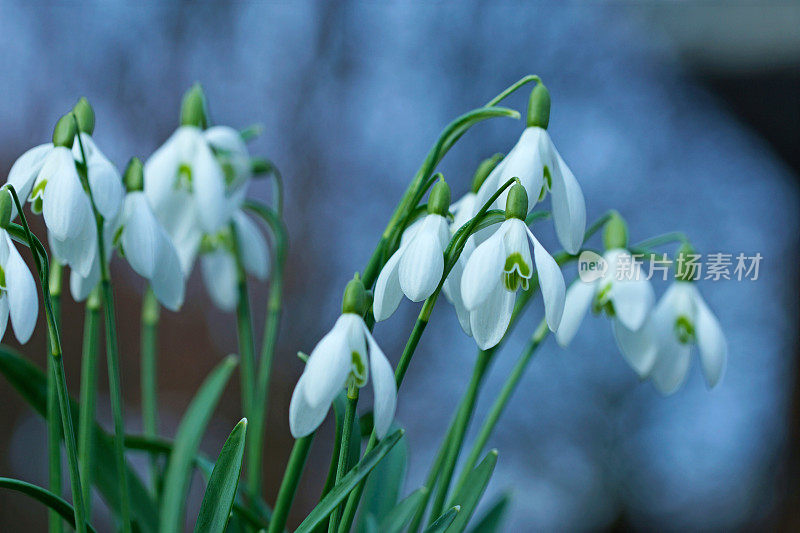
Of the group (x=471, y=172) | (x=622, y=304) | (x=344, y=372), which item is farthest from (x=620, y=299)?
(x=471, y=172)

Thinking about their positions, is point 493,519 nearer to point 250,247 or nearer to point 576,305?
point 576,305

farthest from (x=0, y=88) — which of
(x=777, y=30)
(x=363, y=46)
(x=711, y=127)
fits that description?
(x=777, y=30)

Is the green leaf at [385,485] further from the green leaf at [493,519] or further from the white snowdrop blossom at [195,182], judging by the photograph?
the white snowdrop blossom at [195,182]

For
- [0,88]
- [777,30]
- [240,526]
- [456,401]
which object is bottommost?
[240,526]

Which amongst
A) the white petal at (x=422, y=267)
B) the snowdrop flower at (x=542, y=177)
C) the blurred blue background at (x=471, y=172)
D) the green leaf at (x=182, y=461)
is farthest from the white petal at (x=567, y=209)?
the blurred blue background at (x=471, y=172)

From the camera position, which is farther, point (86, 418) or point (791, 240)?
point (791, 240)

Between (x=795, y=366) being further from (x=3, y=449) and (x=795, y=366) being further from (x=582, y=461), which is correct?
(x=3, y=449)
